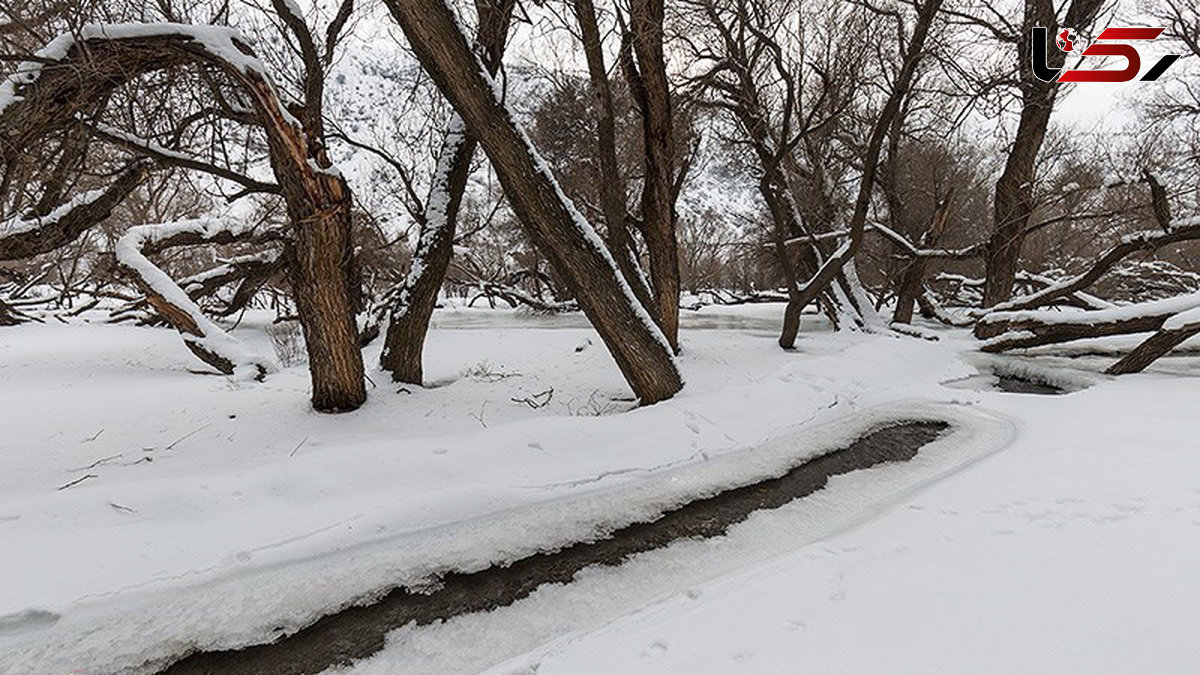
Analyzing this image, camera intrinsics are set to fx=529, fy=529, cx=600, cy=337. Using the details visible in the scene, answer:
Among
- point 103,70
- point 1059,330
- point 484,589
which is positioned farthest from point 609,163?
point 1059,330

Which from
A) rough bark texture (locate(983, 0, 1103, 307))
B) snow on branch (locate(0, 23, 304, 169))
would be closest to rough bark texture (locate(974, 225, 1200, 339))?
rough bark texture (locate(983, 0, 1103, 307))

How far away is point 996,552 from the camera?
2.62 m

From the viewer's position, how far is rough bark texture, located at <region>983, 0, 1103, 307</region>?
8.80 m

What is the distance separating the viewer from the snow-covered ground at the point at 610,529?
212 cm

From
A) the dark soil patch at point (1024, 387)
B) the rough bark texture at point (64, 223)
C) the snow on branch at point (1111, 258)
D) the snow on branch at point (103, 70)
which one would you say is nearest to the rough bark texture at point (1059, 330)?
the snow on branch at point (1111, 258)

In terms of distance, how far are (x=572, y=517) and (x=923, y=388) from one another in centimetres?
556

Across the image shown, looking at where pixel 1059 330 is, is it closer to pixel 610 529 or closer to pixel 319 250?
pixel 610 529

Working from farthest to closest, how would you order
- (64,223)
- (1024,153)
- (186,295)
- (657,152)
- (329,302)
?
(1024,153) < (186,295) < (657,152) < (329,302) < (64,223)

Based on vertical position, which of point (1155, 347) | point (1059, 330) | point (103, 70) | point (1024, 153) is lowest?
point (1155, 347)

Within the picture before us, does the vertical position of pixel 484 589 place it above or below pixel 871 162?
below

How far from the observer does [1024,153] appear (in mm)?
10070

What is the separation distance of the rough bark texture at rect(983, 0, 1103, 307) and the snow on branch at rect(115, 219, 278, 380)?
483 inches

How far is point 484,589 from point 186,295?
25.5 ft

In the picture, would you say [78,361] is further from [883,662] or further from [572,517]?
[883,662]
